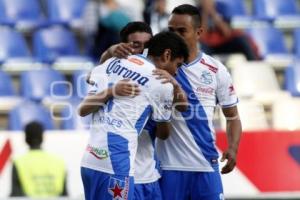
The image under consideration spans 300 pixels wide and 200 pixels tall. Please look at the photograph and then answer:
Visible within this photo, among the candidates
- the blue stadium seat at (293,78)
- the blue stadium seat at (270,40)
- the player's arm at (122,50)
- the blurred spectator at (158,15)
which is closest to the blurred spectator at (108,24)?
the blurred spectator at (158,15)

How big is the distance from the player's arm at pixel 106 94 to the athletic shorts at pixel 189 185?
94cm

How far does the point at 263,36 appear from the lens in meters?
13.3

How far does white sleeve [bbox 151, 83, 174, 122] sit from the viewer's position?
246 inches

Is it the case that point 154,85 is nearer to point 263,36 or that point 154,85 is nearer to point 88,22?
point 88,22

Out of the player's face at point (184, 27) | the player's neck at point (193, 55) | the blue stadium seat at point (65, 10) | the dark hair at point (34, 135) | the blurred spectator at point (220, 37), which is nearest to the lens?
the player's face at point (184, 27)

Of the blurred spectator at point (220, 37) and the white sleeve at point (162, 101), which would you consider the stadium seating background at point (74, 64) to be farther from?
the white sleeve at point (162, 101)

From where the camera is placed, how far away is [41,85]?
11.7 meters

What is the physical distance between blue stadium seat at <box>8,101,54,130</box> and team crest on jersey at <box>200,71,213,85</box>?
431cm

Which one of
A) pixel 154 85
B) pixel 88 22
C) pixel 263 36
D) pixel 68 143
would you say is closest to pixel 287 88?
pixel 263 36

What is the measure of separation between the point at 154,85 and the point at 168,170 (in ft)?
3.23

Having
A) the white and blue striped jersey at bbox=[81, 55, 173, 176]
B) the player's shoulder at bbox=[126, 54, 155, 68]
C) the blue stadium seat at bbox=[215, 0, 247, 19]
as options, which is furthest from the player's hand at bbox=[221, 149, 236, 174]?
the blue stadium seat at bbox=[215, 0, 247, 19]

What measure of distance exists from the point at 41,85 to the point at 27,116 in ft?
2.72

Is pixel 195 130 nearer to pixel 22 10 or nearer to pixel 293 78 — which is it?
pixel 293 78

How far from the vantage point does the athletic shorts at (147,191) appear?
654 cm
